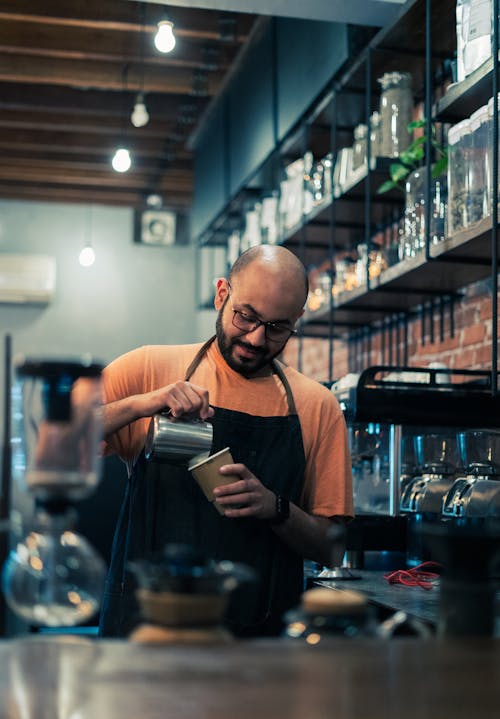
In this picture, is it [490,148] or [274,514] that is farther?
[490,148]

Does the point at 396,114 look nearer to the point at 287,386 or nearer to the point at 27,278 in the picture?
the point at 287,386

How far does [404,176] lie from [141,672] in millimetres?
3161

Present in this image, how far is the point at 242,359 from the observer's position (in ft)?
8.34

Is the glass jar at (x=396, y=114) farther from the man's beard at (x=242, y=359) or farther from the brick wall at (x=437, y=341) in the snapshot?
the man's beard at (x=242, y=359)

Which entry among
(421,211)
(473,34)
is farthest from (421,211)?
(473,34)

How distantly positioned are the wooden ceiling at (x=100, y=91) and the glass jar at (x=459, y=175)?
276cm

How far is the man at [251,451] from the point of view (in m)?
2.46

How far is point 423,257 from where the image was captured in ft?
11.6

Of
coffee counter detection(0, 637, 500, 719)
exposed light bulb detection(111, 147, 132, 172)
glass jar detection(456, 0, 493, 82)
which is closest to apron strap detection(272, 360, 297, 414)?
glass jar detection(456, 0, 493, 82)

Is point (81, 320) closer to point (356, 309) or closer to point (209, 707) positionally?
point (356, 309)

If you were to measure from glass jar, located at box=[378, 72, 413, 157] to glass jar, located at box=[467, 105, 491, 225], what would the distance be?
3.01 ft

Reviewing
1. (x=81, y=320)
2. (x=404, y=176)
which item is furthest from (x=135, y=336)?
(x=404, y=176)

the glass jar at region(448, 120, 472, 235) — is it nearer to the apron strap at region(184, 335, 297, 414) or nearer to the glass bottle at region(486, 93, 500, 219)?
the glass bottle at region(486, 93, 500, 219)

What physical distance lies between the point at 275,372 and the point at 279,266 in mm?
307
